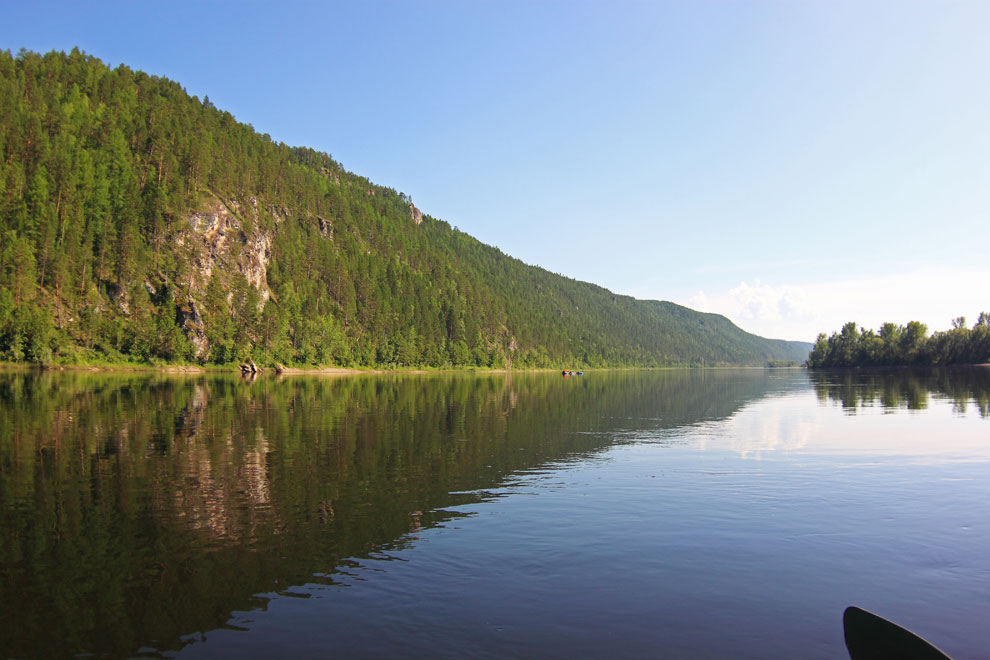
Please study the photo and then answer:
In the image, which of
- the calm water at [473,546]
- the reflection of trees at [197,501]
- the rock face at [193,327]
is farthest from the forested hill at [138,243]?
the calm water at [473,546]

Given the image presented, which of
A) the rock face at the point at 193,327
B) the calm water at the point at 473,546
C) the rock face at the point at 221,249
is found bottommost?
the calm water at the point at 473,546

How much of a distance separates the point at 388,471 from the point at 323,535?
28.2ft

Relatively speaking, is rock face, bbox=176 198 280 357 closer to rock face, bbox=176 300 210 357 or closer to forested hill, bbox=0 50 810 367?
rock face, bbox=176 300 210 357

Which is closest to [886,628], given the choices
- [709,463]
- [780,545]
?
[780,545]

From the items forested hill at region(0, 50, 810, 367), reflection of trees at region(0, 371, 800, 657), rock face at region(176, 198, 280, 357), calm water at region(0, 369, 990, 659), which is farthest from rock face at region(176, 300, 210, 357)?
calm water at region(0, 369, 990, 659)

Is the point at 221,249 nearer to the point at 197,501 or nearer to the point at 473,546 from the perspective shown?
the point at 197,501

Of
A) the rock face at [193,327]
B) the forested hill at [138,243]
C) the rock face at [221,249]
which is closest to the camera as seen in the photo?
the forested hill at [138,243]

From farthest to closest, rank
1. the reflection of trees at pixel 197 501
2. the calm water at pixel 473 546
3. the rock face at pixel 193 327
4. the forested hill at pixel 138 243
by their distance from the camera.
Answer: the rock face at pixel 193 327
the forested hill at pixel 138 243
the reflection of trees at pixel 197 501
the calm water at pixel 473 546

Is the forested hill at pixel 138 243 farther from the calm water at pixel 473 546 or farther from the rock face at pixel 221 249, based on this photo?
the calm water at pixel 473 546

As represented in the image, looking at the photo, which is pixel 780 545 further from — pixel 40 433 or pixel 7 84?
pixel 7 84

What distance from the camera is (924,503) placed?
20.5 m

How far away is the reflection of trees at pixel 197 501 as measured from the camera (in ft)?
36.9

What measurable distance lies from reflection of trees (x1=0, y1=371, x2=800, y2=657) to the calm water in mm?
87

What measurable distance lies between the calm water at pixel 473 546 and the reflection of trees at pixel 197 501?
9 centimetres
